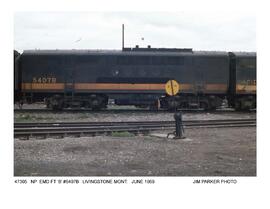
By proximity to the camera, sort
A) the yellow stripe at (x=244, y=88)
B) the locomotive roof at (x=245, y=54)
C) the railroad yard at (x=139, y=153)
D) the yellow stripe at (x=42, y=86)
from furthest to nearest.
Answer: the locomotive roof at (x=245, y=54), the yellow stripe at (x=244, y=88), the yellow stripe at (x=42, y=86), the railroad yard at (x=139, y=153)

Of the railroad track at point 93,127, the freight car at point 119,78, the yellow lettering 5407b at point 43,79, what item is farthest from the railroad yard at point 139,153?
the yellow lettering 5407b at point 43,79

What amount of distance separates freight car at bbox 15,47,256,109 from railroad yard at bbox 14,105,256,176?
27.9 feet

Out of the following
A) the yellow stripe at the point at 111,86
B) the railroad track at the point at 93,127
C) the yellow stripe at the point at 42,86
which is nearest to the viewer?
the railroad track at the point at 93,127

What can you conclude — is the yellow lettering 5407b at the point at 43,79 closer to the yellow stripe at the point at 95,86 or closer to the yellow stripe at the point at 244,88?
the yellow stripe at the point at 95,86

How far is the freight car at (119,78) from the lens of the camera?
24.7 metres

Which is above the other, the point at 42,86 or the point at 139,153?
the point at 42,86

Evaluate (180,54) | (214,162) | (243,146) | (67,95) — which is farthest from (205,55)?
(214,162)

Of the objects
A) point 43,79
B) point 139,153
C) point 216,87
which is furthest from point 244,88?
point 139,153

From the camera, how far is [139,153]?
10734 mm

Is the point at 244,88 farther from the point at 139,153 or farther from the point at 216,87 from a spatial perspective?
the point at 139,153

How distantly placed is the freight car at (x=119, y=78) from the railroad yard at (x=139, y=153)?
8.50 metres

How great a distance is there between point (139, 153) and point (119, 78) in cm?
1442

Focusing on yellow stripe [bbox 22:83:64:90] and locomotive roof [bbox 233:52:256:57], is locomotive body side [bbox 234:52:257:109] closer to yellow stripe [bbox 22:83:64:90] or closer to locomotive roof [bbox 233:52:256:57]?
locomotive roof [bbox 233:52:256:57]

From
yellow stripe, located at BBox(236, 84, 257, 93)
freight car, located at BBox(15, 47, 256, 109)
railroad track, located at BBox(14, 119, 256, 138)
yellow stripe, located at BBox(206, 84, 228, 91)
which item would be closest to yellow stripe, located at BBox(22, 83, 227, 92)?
freight car, located at BBox(15, 47, 256, 109)
